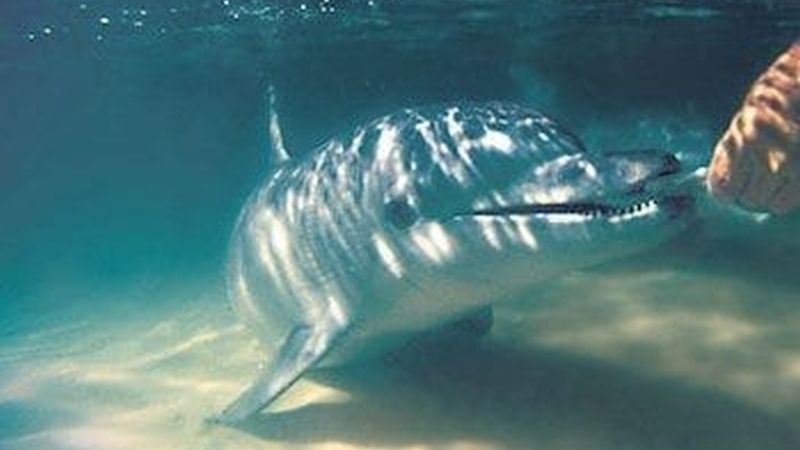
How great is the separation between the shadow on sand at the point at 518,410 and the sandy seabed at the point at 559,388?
0.01 meters

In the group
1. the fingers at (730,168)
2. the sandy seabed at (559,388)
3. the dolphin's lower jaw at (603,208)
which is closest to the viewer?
the dolphin's lower jaw at (603,208)

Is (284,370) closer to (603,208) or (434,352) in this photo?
(434,352)

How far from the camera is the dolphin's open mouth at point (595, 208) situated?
5.30 m

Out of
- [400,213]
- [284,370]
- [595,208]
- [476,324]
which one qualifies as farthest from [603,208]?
[284,370]

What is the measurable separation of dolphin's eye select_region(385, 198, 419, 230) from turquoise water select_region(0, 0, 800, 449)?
142 cm

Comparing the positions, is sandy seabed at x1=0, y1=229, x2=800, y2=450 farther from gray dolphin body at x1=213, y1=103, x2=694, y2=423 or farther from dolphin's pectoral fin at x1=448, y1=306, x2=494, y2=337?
gray dolphin body at x1=213, y1=103, x2=694, y2=423

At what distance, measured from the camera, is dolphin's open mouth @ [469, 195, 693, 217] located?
5.30 m

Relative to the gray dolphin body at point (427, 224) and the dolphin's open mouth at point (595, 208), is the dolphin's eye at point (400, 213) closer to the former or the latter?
the gray dolphin body at point (427, 224)

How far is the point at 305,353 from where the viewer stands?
778 centimetres

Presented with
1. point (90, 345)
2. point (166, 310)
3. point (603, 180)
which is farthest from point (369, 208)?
point (166, 310)

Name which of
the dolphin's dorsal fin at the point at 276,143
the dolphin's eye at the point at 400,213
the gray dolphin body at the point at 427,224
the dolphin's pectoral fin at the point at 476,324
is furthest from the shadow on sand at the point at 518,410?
the dolphin's dorsal fin at the point at 276,143

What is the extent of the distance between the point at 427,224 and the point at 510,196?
92 cm

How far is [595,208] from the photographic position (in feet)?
18.9

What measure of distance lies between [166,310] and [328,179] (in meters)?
9.43
